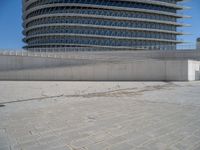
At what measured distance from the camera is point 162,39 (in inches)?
2542

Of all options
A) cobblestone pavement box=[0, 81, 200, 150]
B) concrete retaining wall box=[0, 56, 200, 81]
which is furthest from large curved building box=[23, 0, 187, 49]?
cobblestone pavement box=[0, 81, 200, 150]

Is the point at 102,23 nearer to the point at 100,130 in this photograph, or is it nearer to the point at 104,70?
the point at 104,70

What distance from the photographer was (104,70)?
1041 inches

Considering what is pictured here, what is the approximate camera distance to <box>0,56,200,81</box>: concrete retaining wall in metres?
25.1

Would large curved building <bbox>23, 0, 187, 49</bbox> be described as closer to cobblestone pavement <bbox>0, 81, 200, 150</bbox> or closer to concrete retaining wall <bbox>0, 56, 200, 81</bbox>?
concrete retaining wall <bbox>0, 56, 200, 81</bbox>

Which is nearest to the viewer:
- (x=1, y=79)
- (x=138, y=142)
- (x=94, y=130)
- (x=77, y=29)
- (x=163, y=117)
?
(x=138, y=142)

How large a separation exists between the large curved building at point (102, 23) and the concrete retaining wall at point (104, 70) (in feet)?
103

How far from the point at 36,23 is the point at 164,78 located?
52.8 metres

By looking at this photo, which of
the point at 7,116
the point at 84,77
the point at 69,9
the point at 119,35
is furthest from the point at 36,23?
the point at 7,116

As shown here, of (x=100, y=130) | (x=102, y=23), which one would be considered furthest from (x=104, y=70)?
(x=102, y=23)

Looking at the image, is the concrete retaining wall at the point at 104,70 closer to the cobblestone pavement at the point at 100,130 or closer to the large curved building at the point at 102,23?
the cobblestone pavement at the point at 100,130

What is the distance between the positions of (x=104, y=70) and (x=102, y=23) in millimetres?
35204

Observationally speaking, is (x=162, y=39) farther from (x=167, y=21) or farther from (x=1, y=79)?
(x=1, y=79)

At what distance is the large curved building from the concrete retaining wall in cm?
3141
